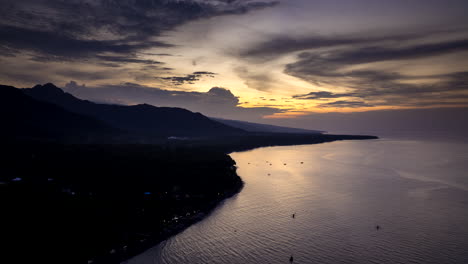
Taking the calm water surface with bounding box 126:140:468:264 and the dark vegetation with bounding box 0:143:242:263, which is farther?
the calm water surface with bounding box 126:140:468:264

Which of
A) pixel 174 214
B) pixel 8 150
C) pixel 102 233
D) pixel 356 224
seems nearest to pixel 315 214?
pixel 356 224

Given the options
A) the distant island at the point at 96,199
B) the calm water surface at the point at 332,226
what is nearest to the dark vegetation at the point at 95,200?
the distant island at the point at 96,199

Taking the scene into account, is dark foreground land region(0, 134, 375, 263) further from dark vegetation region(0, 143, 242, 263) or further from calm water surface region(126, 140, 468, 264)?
calm water surface region(126, 140, 468, 264)

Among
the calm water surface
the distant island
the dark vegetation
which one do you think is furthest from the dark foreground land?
the calm water surface

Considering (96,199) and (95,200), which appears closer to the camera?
(95,200)

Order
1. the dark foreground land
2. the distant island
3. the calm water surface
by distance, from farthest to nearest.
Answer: the calm water surface, the distant island, the dark foreground land

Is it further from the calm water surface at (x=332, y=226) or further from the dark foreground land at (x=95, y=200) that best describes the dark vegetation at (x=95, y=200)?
the calm water surface at (x=332, y=226)

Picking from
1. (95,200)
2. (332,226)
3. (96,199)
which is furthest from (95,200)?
(332,226)

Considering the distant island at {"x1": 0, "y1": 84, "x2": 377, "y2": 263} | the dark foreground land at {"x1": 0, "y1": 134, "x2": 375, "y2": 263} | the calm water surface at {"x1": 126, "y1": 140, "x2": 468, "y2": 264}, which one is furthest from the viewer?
the calm water surface at {"x1": 126, "y1": 140, "x2": 468, "y2": 264}

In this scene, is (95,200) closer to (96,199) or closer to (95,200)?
(95,200)
